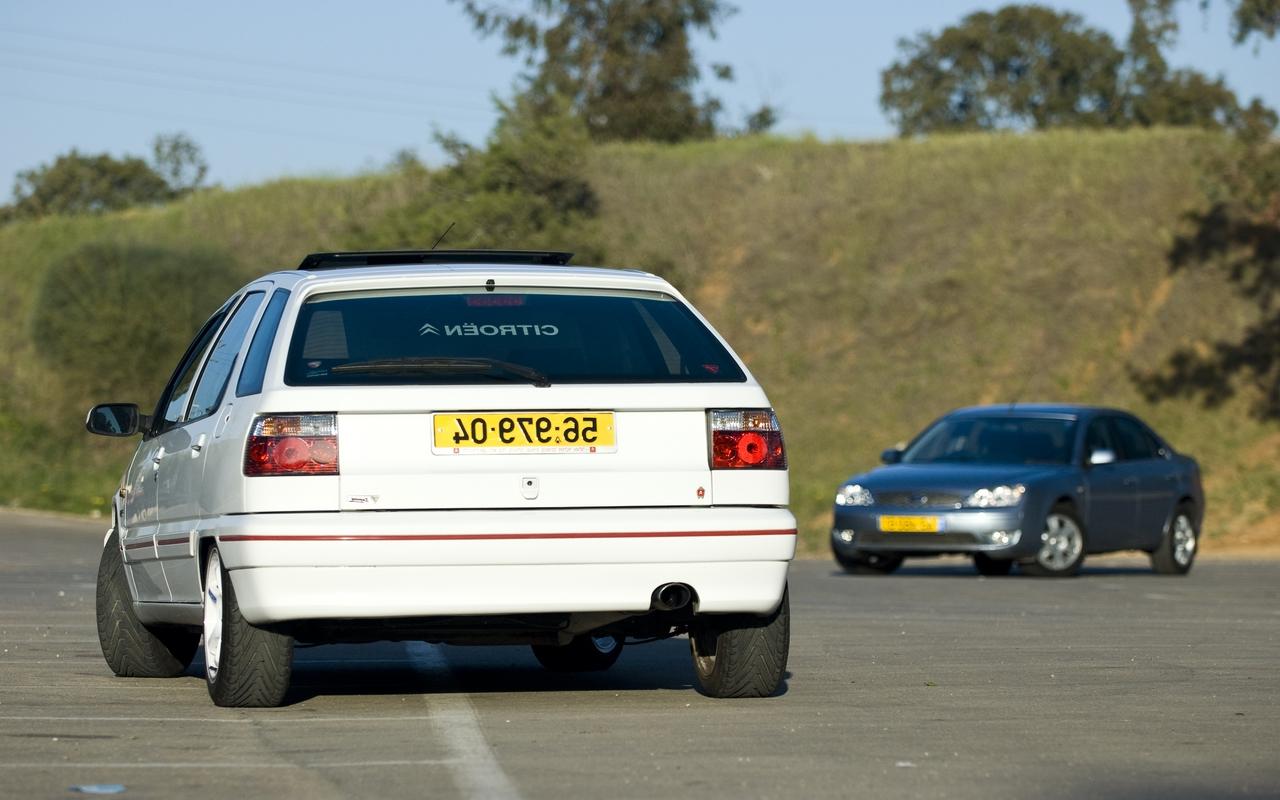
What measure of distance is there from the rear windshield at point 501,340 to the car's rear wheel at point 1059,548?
12.4 metres

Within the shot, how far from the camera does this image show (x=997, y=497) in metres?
20.5

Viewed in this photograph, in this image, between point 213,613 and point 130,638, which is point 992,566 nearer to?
point 130,638

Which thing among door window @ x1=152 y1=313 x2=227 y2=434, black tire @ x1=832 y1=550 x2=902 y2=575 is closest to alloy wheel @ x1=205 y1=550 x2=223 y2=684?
door window @ x1=152 y1=313 x2=227 y2=434

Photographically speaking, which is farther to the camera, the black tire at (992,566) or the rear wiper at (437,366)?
the black tire at (992,566)

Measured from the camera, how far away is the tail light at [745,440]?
8.52 meters

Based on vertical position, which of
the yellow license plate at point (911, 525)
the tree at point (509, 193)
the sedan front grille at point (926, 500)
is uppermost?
the tree at point (509, 193)

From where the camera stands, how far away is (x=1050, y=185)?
2178 inches

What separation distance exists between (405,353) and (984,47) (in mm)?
77035

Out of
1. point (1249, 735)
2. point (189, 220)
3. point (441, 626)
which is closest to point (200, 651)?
point (441, 626)

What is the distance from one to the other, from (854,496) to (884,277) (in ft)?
108

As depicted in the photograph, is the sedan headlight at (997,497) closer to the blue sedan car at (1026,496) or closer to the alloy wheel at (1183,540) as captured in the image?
the blue sedan car at (1026,496)

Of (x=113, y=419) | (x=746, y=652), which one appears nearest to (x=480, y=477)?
(x=746, y=652)

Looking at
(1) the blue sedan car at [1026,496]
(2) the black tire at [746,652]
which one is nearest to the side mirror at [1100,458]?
(1) the blue sedan car at [1026,496]

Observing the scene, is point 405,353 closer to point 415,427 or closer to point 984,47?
point 415,427
